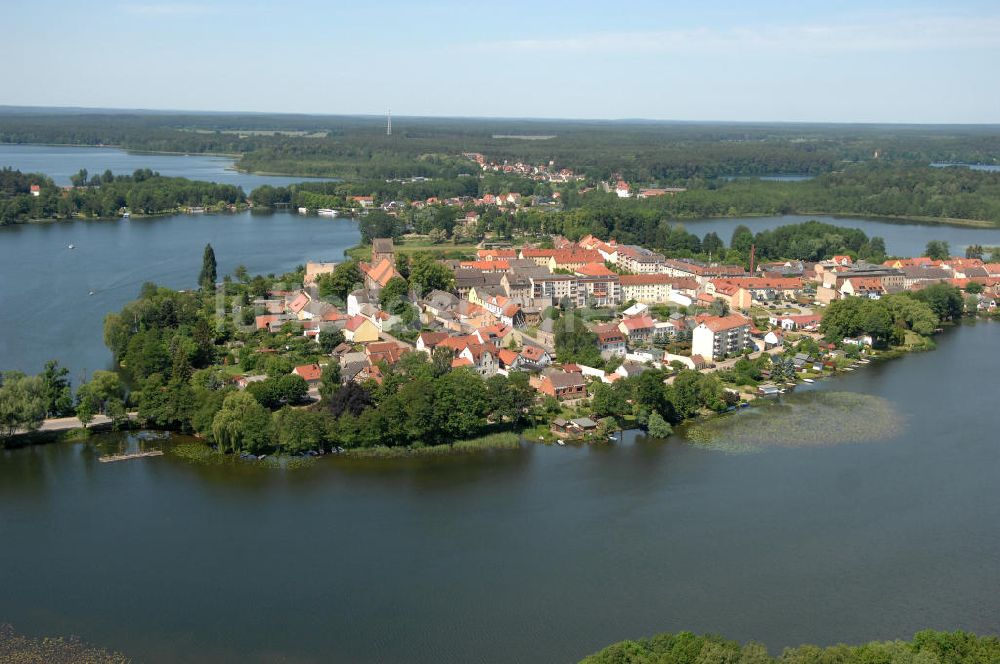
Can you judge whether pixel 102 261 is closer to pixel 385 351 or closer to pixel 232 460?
pixel 385 351

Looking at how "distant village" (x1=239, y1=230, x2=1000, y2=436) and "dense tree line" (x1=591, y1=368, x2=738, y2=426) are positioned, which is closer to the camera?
"dense tree line" (x1=591, y1=368, x2=738, y2=426)

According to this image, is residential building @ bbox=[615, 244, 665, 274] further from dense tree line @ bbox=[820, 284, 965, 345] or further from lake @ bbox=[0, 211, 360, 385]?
lake @ bbox=[0, 211, 360, 385]

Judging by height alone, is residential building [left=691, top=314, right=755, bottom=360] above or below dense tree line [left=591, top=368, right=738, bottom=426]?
above

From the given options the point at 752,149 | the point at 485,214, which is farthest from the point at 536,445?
the point at 752,149

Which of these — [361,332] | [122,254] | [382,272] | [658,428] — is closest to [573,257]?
[382,272]

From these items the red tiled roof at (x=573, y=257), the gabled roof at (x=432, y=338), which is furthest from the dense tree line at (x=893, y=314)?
the gabled roof at (x=432, y=338)

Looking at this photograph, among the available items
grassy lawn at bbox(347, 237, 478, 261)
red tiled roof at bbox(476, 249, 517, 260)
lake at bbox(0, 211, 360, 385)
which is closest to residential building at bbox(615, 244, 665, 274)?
red tiled roof at bbox(476, 249, 517, 260)

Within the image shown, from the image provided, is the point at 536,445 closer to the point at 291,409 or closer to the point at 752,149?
the point at 291,409

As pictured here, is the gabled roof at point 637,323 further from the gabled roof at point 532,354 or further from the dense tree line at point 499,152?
the dense tree line at point 499,152
